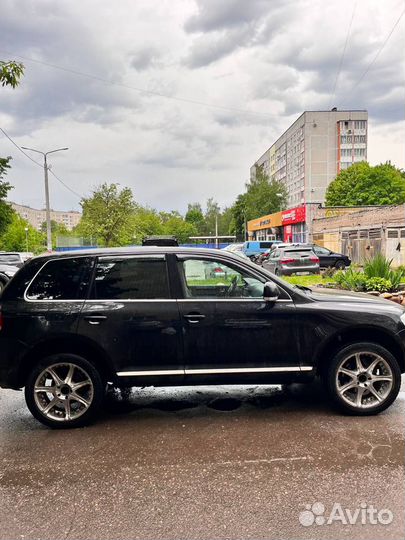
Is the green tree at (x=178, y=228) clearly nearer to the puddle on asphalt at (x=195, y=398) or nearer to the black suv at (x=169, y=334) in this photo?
the puddle on asphalt at (x=195, y=398)

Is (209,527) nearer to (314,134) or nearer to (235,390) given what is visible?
(235,390)

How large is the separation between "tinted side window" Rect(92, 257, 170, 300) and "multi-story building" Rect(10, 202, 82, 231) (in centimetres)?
13701

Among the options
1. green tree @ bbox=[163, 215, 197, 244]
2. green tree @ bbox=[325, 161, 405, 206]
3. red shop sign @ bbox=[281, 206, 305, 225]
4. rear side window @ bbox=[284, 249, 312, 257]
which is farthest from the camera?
green tree @ bbox=[163, 215, 197, 244]

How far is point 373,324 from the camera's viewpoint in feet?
13.4

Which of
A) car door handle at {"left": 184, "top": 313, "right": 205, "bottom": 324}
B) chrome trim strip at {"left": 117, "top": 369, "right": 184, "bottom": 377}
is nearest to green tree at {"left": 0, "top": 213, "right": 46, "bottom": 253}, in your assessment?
chrome trim strip at {"left": 117, "top": 369, "right": 184, "bottom": 377}

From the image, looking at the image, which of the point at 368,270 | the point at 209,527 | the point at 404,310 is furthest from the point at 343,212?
the point at 209,527

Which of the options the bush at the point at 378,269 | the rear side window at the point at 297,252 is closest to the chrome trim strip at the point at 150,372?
the bush at the point at 378,269

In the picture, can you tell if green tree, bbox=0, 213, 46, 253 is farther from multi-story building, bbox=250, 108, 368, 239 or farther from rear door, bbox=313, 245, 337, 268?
rear door, bbox=313, 245, 337, 268

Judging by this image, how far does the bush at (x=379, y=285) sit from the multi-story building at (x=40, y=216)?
133558mm

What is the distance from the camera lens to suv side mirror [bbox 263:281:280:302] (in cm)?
394

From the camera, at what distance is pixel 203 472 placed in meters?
3.12

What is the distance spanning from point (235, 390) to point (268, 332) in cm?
130

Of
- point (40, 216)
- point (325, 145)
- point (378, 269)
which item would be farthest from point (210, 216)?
point (378, 269)

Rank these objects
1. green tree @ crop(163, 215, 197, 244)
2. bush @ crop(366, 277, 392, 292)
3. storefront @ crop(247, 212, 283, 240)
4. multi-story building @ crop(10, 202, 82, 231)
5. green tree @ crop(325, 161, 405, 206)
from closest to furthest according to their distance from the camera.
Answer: bush @ crop(366, 277, 392, 292) → storefront @ crop(247, 212, 283, 240) → green tree @ crop(325, 161, 405, 206) → green tree @ crop(163, 215, 197, 244) → multi-story building @ crop(10, 202, 82, 231)
